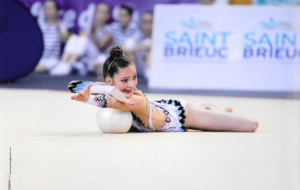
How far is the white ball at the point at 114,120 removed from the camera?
3508mm

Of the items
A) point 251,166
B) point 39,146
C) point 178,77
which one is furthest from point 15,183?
point 178,77

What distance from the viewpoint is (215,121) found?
386 cm

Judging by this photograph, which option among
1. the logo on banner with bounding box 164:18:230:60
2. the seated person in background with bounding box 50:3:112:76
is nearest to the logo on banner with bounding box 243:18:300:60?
the logo on banner with bounding box 164:18:230:60

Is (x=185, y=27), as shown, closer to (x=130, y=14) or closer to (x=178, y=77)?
(x=178, y=77)

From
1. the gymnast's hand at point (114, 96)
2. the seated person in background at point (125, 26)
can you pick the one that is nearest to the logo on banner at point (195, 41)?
the seated person in background at point (125, 26)

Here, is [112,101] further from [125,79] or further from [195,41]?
[195,41]

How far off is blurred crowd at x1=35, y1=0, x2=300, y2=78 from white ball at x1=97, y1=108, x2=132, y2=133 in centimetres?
651

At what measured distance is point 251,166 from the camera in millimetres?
2592

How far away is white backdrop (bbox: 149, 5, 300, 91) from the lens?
7594 mm

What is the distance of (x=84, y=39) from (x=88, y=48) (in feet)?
0.66

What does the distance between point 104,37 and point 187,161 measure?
7931mm

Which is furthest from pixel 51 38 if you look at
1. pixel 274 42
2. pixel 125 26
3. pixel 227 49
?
pixel 274 42

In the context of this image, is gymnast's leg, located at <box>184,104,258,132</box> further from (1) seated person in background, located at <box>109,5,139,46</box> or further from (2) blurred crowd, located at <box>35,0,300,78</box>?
(1) seated person in background, located at <box>109,5,139,46</box>

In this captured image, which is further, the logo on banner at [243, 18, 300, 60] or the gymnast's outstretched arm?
the logo on banner at [243, 18, 300, 60]
